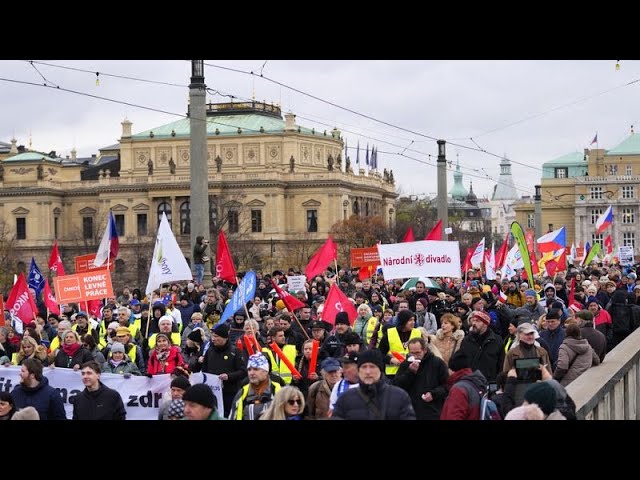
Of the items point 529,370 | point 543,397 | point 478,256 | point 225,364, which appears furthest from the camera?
point 478,256

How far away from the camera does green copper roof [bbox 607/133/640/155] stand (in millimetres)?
139125

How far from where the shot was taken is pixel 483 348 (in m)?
12.1

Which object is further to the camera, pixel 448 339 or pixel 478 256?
pixel 478 256

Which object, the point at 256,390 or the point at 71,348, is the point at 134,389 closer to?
the point at 71,348

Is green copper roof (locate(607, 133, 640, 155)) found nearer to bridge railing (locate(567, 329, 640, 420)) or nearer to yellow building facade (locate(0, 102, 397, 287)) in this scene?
yellow building facade (locate(0, 102, 397, 287))

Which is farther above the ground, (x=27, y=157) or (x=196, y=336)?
(x=27, y=157)

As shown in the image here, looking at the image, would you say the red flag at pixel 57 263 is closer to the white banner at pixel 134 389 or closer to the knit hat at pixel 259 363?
the white banner at pixel 134 389

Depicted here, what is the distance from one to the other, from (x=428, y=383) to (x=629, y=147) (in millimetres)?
134006

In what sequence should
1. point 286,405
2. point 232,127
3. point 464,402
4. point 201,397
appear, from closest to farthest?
point 201,397, point 286,405, point 464,402, point 232,127

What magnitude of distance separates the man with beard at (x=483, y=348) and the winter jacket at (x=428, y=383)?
193cm

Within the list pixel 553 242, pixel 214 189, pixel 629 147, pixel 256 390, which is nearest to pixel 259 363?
pixel 256 390
